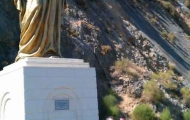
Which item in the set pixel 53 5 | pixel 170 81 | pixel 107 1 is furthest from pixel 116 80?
pixel 53 5

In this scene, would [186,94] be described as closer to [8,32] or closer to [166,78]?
[166,78]

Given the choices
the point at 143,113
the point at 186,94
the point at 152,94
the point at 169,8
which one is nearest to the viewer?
the point at 143,113

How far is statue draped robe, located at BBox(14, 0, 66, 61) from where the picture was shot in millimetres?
7613

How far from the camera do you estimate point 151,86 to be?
56.1ft

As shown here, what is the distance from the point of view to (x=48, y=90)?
23.6 feet

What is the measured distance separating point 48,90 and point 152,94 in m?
10.1

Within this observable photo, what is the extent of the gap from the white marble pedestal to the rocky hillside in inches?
323

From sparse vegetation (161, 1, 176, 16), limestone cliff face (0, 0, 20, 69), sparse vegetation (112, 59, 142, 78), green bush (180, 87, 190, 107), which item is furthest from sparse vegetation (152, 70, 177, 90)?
sparse vegetation (161, 1, 176, 16)

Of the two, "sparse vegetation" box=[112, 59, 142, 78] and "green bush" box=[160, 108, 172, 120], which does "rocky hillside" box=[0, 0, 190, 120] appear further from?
"green bush" box=[160, 108, 172, 120]

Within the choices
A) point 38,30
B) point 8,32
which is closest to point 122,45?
point 8,32

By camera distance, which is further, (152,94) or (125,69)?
(125,69)

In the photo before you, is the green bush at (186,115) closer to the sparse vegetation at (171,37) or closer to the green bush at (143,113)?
the green bush at (143,113)

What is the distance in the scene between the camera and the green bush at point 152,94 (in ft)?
55.1

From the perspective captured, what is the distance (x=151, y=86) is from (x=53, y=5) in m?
9.89
